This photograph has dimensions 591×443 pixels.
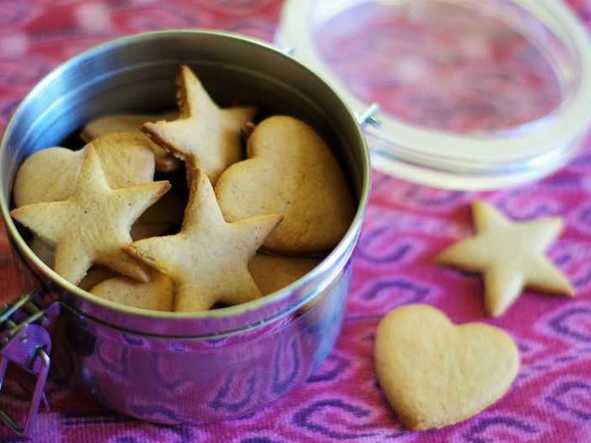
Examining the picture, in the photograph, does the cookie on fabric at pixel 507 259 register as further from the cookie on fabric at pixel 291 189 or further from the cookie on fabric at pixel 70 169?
the cookie on fabric at pixel 70 169

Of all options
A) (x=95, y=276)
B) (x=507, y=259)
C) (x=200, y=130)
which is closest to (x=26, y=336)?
(x=95, y=276)

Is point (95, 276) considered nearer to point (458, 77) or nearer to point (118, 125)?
point (118, 125)

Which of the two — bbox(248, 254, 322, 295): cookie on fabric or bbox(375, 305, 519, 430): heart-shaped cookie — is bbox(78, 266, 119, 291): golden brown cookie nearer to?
bbox(248, 254, 322, 295): cookie on fabric

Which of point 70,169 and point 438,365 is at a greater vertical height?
point 70,169

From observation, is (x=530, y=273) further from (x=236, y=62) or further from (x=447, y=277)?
(x=236, y=62)

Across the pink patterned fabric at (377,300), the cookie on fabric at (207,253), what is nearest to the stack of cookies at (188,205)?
the cookie on fabric at (207,253)

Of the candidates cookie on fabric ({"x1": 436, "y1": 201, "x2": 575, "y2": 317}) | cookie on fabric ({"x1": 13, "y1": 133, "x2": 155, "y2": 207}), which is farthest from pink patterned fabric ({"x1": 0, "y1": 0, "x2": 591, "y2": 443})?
cookie on fabric ({"x1": 13, "y1": 133, "x2": 155, "y2": 207})

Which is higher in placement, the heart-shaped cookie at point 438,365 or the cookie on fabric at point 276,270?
the cookie on fabric at point 276,270

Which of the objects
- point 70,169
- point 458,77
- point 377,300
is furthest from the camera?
point 458,77
